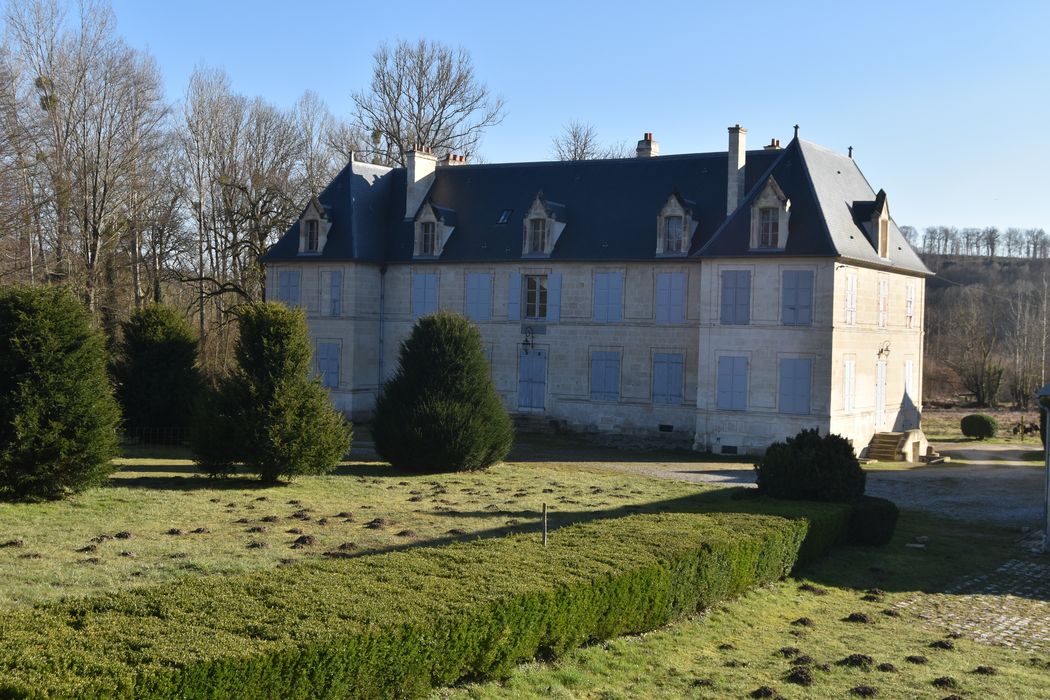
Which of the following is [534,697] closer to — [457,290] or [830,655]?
[830,655]

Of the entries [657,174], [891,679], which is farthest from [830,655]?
[657,174]

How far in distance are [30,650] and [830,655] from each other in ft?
25.1

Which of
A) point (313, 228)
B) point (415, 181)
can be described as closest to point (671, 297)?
point (415, 181)

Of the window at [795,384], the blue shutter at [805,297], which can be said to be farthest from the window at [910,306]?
the window at [795,384]

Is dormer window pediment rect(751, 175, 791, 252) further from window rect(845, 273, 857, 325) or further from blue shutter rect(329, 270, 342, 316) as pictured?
blue shutter rect(329, 270, 342, 316)

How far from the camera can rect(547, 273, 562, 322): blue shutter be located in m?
30.9

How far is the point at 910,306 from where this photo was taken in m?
31.3

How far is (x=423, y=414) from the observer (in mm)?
22609

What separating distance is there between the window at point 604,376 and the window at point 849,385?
20.7 feet

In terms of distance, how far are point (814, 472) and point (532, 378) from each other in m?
14.9

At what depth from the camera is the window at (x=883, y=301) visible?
29125 millimetres

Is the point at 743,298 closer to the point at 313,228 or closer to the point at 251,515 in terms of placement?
the point at 313,228

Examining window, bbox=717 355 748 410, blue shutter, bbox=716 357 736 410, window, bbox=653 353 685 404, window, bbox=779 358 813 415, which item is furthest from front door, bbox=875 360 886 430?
window, bbox=653 353 685 404

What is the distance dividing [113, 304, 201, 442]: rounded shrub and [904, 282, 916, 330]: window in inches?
781
